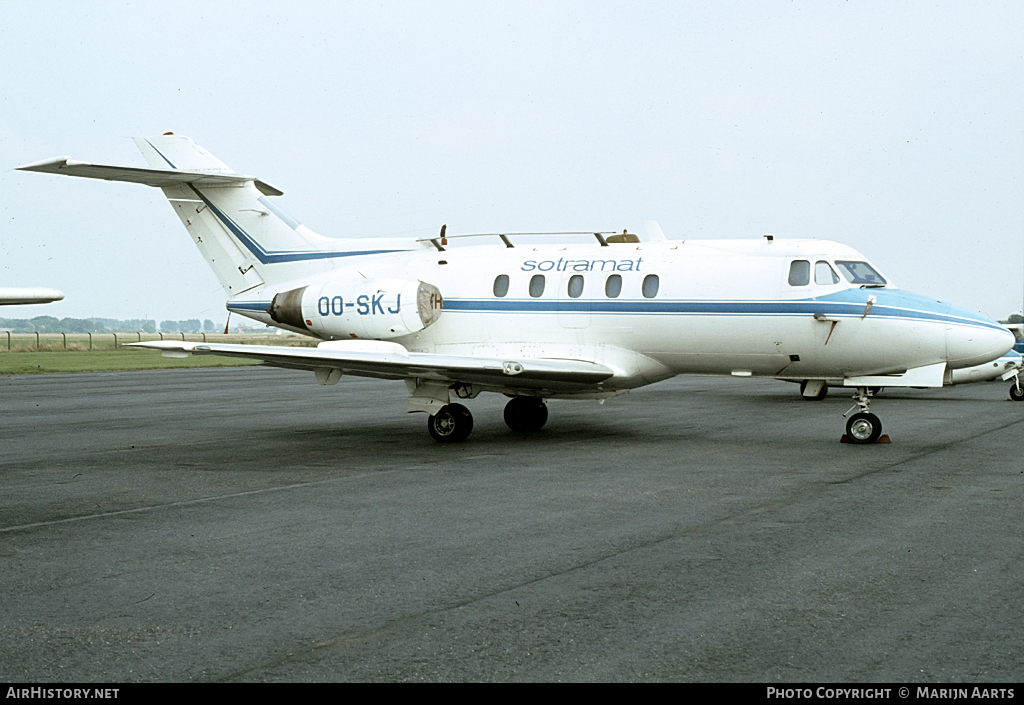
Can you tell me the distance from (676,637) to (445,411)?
9.75m

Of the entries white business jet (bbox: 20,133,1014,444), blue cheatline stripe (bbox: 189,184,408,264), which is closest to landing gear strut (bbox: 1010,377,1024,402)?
white business jet (bbox: 20,133,1014,444)

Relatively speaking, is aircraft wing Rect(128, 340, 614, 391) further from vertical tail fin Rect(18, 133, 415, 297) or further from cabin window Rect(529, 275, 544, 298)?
vertical tail fin Rect(18, 133, 415, 297)

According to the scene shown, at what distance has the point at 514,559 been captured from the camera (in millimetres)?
6852

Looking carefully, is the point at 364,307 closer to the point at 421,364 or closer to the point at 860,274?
the point at 421,364

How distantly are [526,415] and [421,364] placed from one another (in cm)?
339

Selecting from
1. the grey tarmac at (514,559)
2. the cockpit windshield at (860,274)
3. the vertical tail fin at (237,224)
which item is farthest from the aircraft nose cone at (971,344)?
the vertical tail fin at (237,224)

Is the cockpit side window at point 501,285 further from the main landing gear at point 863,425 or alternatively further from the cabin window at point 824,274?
the main landing gear at point 863,425

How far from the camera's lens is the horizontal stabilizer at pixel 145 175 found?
570 inches

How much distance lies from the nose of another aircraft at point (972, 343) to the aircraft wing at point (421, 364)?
186 inches

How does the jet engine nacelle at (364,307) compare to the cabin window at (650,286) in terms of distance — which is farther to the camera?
the jet engine nacelle at (364,307)

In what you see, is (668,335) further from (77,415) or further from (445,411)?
(77,415)

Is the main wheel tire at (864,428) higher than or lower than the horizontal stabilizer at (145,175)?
lower

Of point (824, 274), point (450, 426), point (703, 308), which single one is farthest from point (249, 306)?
point (824, 274)
